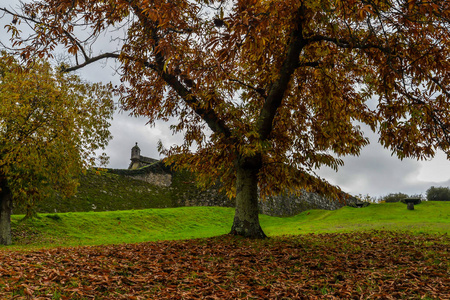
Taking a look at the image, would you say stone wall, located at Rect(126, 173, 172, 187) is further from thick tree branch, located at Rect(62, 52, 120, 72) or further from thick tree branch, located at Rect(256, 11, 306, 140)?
thick tree branch, located at Rect(256, 11, 306, 140)

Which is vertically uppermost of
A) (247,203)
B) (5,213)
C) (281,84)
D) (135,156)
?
(135,156)

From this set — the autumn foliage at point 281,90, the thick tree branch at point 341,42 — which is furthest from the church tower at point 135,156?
the thick tree branch at point 341,42

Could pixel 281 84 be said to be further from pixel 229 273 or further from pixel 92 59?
pixel 92 59

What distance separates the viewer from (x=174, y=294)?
508cm

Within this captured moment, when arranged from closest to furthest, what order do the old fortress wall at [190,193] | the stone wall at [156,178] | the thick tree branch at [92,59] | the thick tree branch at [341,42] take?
the thick tree branch at [341,42] → the thick tree branch at [92,59] → the stone wall at [156,178] → the old fortress wall at [190,193]

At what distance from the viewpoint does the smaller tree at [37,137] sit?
43.4 feet

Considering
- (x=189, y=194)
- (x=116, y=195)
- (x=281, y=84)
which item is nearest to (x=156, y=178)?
(x=189, y=194)

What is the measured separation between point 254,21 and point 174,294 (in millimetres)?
4296

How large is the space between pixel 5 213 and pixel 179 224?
9826 mm

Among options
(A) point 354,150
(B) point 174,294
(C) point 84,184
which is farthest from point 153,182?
(B) point 174,294

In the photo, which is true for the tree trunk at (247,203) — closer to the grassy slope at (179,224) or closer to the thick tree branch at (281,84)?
the thick tree branch at (281,84)

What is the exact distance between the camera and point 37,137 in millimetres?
13961

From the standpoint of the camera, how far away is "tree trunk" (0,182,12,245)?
14.6m

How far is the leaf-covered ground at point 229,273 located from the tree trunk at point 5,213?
29.2ft
